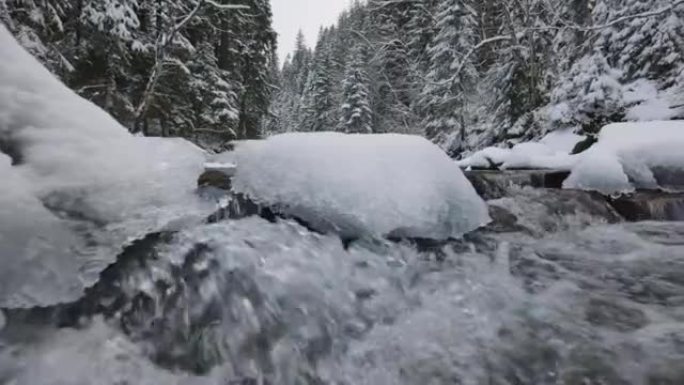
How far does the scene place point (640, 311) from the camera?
8.87ft

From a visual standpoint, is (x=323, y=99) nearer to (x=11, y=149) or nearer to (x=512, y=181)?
(x=512, y=181)

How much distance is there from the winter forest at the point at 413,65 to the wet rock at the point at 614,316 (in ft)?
14.1

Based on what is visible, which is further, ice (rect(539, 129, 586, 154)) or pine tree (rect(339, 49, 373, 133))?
pine tree (rect(339, 49, 373, 133))

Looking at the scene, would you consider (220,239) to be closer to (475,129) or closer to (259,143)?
(259,143)

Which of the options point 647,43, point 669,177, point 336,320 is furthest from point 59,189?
point 647,43

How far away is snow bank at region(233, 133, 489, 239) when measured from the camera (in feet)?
9.75

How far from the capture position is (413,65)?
2183 centimetres

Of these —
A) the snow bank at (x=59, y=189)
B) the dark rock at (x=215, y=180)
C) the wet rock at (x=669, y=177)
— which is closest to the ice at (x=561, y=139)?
the wet rock at (x=669, y=177)

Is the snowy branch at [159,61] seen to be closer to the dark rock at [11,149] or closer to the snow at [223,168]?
the snow at [223,168]

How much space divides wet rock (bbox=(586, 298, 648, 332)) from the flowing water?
0.5 inches

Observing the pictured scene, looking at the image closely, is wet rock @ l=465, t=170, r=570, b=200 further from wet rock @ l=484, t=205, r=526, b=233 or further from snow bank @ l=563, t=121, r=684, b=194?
wet rock @ l=484, t=205, r=526, b=233

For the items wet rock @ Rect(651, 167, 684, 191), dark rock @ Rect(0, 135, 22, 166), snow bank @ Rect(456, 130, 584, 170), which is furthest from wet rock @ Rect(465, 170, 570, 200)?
dark rock @ Rect(0, 135, 22, 166)

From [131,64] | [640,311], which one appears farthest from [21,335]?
[131,64]

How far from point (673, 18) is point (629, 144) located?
6341 mm
